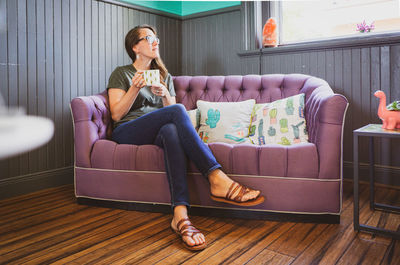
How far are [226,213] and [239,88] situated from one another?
996mm

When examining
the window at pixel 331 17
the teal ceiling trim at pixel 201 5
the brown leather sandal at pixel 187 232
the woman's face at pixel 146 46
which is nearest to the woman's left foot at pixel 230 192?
the brown leather sandal at pixel 187 232

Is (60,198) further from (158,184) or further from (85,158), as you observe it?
(158,184)

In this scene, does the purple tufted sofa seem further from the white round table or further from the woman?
the white round table

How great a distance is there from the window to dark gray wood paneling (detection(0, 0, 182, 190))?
1380 millimetres

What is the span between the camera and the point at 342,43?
229 centimetres

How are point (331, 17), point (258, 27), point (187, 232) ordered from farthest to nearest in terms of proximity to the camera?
point (258, 27) < point (331, 17) < point (187, 232)

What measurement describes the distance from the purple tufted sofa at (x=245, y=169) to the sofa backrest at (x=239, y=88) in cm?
4

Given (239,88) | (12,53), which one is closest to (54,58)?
(12,53)

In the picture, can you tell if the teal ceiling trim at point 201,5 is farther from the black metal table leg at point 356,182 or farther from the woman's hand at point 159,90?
the black metal table leg at point 356,182

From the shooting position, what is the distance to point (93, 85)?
248 centimetres

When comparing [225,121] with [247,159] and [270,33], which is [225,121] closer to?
[247,159]

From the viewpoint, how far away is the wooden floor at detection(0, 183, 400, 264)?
1.23 metres

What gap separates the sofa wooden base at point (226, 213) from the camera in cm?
157

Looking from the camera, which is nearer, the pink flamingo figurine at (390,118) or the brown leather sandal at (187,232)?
the brown leather sandal at (187,232)
